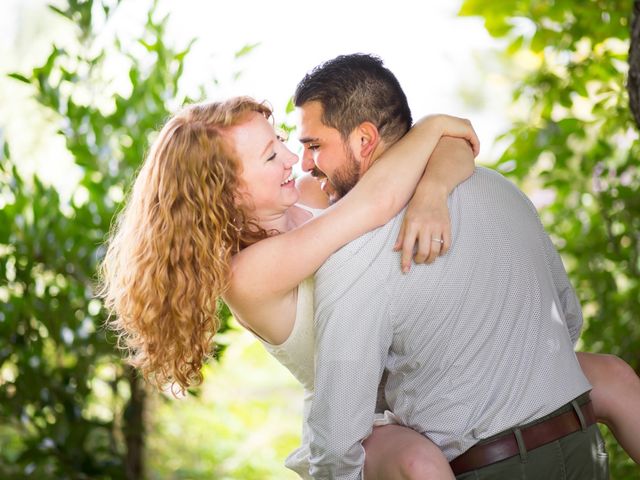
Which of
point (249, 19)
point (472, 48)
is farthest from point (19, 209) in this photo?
point (472, 48)

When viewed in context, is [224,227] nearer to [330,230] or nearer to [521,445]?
[330,230]

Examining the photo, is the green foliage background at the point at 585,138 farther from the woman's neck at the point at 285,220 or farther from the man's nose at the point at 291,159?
the man's nose at the point at 291,159

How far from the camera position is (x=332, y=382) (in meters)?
1.92

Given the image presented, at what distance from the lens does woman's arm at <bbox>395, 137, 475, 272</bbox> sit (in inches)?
75.0

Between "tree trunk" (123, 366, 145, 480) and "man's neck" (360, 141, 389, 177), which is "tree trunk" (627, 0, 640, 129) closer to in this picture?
"man's neck" (360, 141, 389, 177)

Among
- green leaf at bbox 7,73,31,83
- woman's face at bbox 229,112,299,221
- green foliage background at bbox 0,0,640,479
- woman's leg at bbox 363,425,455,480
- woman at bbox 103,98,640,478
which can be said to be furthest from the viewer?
green foliage background at bbox 0,0,640,479

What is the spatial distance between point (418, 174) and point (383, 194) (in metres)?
0.14

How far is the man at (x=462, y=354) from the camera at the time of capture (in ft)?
6.27

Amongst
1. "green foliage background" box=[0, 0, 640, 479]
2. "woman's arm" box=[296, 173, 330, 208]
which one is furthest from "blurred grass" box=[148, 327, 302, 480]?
"woman's arm" box=[296, 173, 330, 208]

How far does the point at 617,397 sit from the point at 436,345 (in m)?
0.54

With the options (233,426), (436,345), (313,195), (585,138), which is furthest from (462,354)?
(233,426)

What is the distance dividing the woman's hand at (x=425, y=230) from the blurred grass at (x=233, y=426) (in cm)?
391

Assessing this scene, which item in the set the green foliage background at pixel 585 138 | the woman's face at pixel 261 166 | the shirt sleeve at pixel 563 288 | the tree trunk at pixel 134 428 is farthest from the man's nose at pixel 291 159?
the tree trunk at pixel 134 428

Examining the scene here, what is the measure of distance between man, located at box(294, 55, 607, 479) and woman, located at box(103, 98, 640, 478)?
8 centimetres
